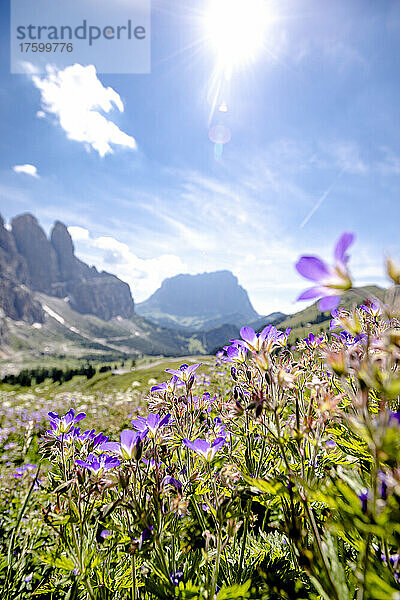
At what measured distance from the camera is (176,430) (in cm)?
282

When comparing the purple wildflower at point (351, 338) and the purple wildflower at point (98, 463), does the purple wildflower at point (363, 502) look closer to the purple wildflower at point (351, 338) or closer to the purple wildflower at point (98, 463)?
the purple wildflower at point (351, 338)

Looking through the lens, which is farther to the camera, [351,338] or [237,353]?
[351,338]

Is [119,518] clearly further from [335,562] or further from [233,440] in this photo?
[335,562]

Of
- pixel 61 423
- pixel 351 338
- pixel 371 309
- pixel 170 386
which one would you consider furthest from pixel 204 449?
pixel 371 309

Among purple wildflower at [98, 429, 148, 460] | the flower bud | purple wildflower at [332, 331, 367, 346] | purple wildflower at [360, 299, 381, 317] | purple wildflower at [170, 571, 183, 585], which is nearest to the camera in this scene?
the flower bud

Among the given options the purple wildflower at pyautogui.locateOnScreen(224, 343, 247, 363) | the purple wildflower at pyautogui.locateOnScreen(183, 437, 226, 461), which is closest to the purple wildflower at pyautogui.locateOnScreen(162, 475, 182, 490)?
the purple wildflower at pyautogui.locateOnScreen(183, 437, 226, 461)

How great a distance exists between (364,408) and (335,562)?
3.34ft

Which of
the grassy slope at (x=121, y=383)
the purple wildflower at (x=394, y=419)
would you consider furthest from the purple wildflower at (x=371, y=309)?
the grassy slope at (x=121, y=383)

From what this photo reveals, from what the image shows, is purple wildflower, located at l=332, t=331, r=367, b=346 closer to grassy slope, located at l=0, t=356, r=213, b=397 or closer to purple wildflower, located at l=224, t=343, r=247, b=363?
purple wildflower, located at l=224, t=343, r=247, b=363

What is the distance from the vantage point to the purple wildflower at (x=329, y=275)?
130 centimetres

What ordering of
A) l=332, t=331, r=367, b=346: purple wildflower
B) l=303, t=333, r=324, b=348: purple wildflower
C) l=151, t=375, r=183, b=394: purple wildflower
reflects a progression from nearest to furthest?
l=332, t=331, r=367, b=346: purple wildflower → l=151, t=375, r=183, b=394: purple wildflower → l=303, t=333, r=324, b=348: purple wildflower

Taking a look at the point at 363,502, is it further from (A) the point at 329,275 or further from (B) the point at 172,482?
(B) the point at 172,482

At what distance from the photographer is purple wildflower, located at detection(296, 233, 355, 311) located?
1296mm

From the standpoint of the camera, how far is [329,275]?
1327mm
